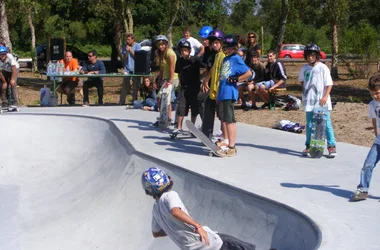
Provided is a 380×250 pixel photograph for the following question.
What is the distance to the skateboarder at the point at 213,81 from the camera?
889cm

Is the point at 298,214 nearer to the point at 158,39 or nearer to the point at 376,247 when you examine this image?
the point at 376,247

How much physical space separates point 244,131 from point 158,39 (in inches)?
87.1

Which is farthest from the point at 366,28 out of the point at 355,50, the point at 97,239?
the point at 97,239

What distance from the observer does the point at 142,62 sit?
1562cm

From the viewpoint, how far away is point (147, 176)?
16.5 ft

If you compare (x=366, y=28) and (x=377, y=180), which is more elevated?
(x=366, y=28)

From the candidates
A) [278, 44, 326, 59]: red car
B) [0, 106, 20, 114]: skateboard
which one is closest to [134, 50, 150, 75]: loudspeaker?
[0, 106, 20, 114]: skateboard

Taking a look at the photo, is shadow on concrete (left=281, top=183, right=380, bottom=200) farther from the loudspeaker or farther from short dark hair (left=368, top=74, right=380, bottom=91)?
the loudspeaker

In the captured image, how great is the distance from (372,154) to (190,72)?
175 inches

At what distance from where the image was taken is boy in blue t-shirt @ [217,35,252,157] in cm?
843

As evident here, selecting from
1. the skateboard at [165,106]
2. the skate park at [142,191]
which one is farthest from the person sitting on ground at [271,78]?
the skateboard at [165,106]

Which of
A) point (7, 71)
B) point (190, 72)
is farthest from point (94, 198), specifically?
point (7, 71)

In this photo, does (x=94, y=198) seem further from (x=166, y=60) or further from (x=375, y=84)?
(x=375, y=84)

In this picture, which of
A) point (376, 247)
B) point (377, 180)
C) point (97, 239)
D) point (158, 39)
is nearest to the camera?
point (376, 247)
